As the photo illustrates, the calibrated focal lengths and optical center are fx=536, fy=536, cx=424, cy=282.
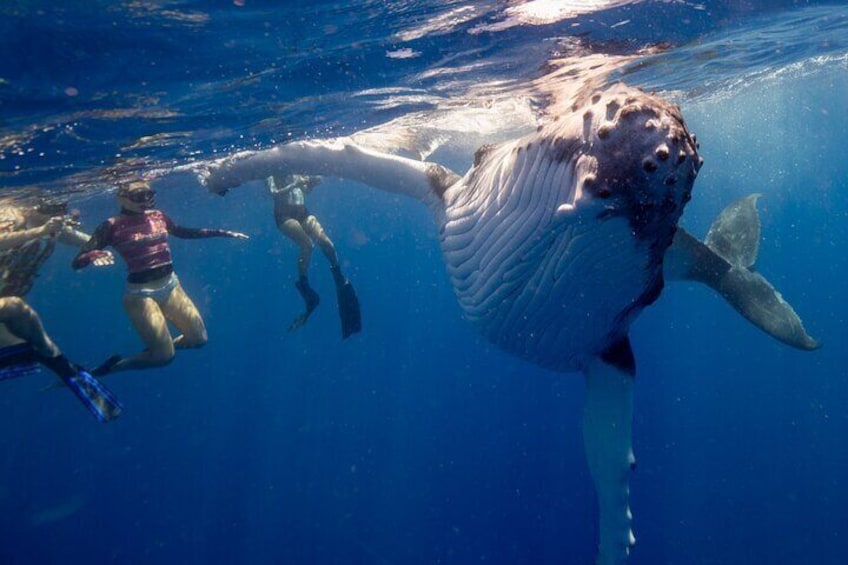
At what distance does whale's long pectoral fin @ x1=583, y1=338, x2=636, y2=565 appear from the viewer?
198 inches

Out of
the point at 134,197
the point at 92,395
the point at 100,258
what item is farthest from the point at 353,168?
the point at 100,258

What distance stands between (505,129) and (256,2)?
17.3 meters

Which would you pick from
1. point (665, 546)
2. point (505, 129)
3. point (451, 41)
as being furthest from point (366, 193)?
point (451, 41)

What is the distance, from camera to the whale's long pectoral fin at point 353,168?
19.1 ft

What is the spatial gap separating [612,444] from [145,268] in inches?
389

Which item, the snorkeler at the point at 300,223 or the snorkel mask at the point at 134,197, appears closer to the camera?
the snorkel mask at the point at 134,197

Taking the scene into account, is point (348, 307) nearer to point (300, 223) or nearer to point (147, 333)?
point (300, 223)

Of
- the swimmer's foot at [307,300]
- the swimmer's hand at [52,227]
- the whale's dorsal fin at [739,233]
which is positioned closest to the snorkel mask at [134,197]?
the swimmer's hand at [52,227]

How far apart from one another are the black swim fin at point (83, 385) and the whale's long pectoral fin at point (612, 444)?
8.49m

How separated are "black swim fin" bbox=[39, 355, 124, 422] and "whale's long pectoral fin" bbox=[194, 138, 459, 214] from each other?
4917mm

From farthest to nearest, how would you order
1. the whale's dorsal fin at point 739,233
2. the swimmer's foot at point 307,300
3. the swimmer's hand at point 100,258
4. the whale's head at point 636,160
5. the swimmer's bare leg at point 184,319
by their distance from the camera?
1. the swimmer's foot at point 307,300
2. the swimmer's bare leg at point 184,319
3. the swimmer's hand at point 100,258
4. the whale's dorsal fin at point 739,233
5. the whale's head at point 636,160

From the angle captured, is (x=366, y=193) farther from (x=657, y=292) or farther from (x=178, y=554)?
(x=657, y=292)

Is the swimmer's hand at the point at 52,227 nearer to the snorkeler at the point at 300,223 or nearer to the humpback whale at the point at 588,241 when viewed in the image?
the snorkeler at the point at 300,223

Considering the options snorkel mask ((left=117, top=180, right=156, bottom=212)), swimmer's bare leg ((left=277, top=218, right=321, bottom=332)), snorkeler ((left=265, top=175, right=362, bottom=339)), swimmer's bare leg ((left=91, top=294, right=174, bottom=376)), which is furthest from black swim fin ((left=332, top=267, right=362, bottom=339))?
snorkel mask ((left=117, top=180, right=156, bottom=212))
